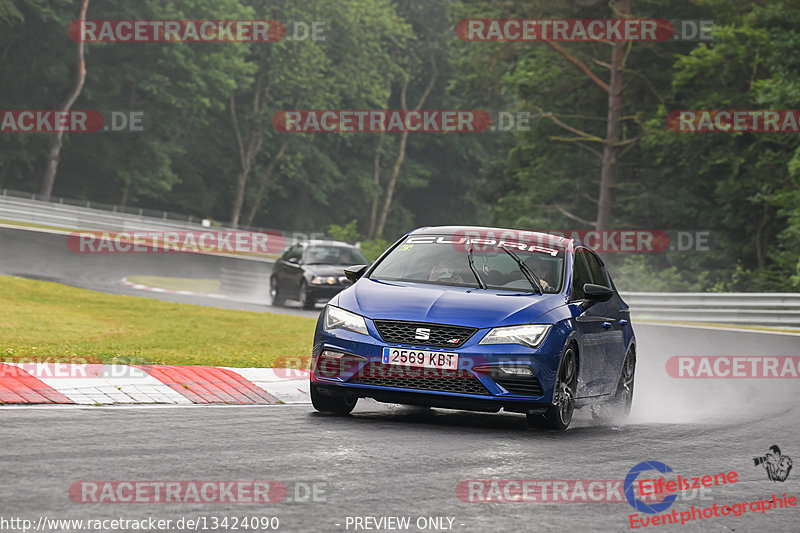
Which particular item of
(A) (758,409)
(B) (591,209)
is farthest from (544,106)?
(A) (758,409)

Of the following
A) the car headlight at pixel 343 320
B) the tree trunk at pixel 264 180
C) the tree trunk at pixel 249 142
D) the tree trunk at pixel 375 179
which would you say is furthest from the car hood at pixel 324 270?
the tree trunk at pixel 375 179

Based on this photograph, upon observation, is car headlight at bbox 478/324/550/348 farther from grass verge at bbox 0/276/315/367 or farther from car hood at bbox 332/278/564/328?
grass verge at bbox 0/276/315/367

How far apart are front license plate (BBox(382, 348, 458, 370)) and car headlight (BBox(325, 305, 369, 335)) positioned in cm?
29

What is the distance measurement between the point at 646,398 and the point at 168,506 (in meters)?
9.19

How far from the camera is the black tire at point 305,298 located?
28.6m

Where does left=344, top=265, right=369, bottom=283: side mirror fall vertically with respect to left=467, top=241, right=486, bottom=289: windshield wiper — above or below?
below

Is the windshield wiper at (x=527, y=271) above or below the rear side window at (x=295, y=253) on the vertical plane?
above

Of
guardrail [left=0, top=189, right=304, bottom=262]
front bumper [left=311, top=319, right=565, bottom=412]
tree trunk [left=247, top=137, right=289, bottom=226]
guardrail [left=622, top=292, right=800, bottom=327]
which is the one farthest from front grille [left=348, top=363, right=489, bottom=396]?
tree trunk [left=247, top=137, right=289, bottom=226]

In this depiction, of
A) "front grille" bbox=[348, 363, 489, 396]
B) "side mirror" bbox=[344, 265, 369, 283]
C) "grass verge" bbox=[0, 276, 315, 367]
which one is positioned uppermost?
"side mirror" bbox=[344, 265, 369, 283]

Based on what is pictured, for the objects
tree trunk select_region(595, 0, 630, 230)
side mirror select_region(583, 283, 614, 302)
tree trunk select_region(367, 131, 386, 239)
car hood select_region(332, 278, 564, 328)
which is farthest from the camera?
tree trunk select_region(367, 131, 386, 239)

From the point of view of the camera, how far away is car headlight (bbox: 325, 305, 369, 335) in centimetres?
953

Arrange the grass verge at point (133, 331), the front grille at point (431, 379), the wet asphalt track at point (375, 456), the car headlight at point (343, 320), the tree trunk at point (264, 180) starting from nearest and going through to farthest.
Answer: the wet asphalt track at point (375, 456)
the front grille at point (431, 379)
the car headlight at point (343, 320)
the grass verge at point (133, 331)
the tree trunk at point (264, 180)

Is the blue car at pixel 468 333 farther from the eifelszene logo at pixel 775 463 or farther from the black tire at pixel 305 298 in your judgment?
the black tire at pixel 305 298

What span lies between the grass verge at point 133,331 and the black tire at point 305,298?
11.0 feet
